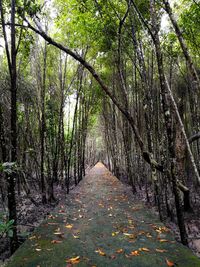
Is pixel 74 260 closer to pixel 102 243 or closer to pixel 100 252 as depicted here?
pixel 100 252

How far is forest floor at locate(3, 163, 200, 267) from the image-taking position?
268 cm

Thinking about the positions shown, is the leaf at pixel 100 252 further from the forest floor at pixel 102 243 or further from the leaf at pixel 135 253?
the leaf at pixel 135 253

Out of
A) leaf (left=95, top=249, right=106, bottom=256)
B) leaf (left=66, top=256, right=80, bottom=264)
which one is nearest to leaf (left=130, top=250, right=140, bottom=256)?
leaf (left=95, top=249, right=106, bottom=256)

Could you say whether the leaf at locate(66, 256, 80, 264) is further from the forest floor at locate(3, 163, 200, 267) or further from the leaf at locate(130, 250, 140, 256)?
the leaf at locate(130, 250, 140, 256)

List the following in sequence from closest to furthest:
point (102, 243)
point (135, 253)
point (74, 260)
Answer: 1. point (74, 260)
2. point (135, 253)
3. point (102, 243)

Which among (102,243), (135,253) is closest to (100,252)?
(102,243)

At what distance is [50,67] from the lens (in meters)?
8.10

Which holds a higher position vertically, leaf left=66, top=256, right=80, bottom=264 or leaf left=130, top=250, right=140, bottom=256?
leaf left=66, top=256, right=80, bottom=264

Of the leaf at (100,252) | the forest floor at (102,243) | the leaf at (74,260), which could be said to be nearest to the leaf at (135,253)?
the forest floor at (102,243)

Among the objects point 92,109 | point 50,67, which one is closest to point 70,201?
point 50,67

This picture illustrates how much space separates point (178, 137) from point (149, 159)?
2.44m

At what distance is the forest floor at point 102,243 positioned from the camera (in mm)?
2682

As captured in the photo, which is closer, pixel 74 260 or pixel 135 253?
pixel 74 260

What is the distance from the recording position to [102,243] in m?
3.23
